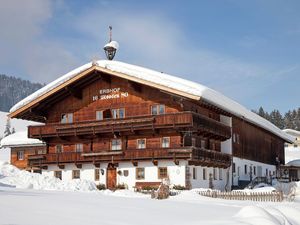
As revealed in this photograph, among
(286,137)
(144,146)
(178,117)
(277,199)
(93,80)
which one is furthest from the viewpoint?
(286,137)

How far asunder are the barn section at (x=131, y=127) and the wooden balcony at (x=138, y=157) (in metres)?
0.07

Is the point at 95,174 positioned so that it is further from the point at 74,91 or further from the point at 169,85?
the point at 169,85

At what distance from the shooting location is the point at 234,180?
134ft

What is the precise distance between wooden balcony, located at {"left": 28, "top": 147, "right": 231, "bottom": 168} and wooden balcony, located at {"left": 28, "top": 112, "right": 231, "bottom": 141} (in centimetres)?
153

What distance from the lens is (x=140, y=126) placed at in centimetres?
3453

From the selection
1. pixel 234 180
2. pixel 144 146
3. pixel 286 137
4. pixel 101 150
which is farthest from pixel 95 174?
pixel 286 137

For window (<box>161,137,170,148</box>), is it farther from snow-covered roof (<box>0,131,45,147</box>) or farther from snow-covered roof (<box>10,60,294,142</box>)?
snow-covered roof (<box>0,131,45,147</box>)

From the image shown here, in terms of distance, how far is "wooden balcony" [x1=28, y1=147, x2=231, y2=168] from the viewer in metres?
32.6

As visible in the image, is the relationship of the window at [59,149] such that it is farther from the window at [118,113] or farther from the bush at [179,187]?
the bush at [179,187]

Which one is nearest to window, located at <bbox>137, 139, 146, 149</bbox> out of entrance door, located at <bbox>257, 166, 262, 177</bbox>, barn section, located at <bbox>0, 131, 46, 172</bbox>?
entrance door, located at <bbox>257, 166, 262, 177</bbox>

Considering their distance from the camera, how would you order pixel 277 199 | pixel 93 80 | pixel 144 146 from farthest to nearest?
pixel 93 80, pixel 144 146, pixel 277 199

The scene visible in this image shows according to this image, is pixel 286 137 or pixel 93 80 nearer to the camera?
pixel 93 80

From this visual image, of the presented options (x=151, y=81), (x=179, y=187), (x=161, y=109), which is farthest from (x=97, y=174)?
(x=151, y=81)

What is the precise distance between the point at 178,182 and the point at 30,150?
81.3 feet
